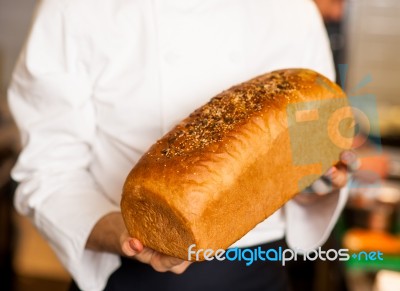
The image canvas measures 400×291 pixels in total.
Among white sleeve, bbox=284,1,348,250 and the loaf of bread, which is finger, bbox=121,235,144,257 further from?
white sleeve, bbox=284,1,348,250

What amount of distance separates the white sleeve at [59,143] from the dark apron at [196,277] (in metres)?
0.03

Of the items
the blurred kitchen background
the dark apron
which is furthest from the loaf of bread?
the blurred kitchen background

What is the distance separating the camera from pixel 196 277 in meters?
1.23

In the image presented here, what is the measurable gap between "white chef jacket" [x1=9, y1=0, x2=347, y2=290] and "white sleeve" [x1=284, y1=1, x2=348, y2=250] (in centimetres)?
5

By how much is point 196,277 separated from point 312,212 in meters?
0.33

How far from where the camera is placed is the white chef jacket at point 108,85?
118 cm

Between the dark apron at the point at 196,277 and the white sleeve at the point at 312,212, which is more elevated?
the white sleeve at the point at 312,212

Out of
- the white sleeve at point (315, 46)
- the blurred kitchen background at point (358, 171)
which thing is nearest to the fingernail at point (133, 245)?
the white sleeve at point (315, 46)

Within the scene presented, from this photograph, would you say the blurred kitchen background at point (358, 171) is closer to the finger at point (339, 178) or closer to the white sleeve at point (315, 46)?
the white sleeve at point (315, 46)

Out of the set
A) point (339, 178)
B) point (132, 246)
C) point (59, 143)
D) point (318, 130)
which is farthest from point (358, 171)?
point (132, 246)

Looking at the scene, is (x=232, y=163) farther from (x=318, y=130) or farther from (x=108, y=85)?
(x=108, y=85)

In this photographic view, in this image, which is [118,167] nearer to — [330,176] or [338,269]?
[330,176]

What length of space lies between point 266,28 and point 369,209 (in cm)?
138

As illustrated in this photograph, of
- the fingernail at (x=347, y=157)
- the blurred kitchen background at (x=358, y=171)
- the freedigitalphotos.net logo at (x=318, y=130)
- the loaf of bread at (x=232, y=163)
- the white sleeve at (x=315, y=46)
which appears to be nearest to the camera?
the loaf of bread at (x=232, y=163)
